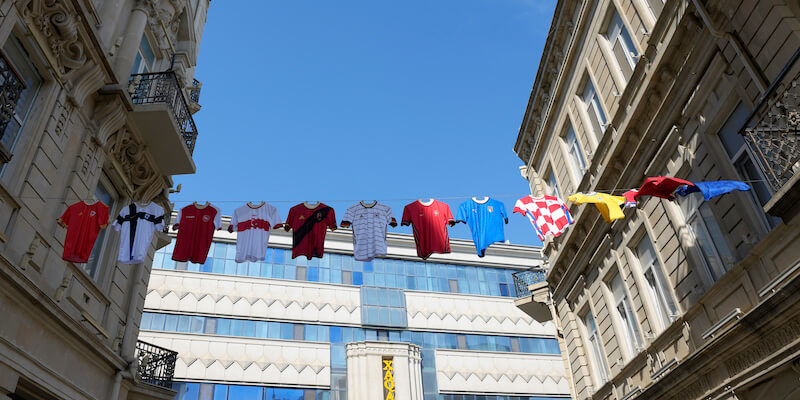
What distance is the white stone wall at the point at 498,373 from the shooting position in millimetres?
30641

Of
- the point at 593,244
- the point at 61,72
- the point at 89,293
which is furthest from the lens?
the point at 593,244

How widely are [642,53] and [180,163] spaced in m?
10.6

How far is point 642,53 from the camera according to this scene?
36.5 ft

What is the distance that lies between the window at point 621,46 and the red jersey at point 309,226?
7.40 metres

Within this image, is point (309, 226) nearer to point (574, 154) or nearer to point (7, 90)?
point (7, 90)

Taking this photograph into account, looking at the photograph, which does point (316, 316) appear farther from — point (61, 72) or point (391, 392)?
point (61, 72)

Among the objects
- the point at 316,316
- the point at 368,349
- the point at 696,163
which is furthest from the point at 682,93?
the point at 316,316

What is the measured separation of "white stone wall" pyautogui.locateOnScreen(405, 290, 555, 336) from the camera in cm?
3207

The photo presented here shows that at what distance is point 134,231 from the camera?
10.2m

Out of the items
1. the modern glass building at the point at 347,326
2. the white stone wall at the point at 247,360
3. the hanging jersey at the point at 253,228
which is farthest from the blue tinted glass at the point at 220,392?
the hanging jersey at the point at 253,228

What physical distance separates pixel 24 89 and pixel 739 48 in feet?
36.7

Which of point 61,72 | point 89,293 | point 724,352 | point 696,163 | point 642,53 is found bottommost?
point 724,352

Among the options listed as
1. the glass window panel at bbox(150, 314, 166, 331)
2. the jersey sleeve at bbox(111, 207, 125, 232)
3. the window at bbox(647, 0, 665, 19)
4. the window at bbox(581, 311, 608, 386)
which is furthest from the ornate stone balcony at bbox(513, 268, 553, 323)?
the glass window panel at bbox(150, 314, 166, 331)

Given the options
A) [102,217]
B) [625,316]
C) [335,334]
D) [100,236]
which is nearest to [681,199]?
[625,316]
